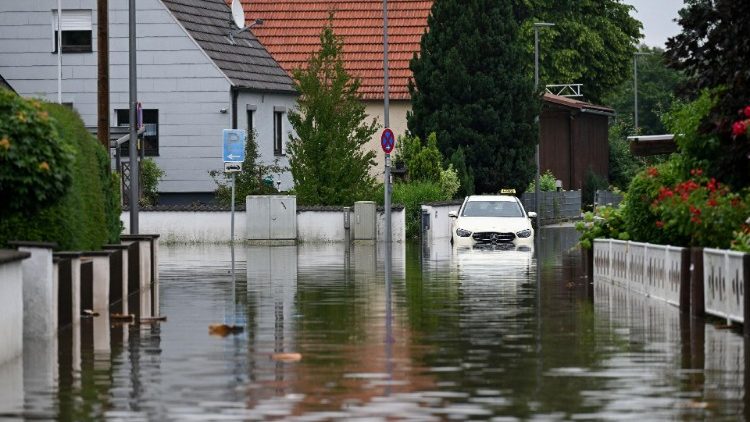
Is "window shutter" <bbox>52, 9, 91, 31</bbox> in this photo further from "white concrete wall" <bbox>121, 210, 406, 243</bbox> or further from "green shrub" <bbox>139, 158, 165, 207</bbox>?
"white concrete wall" <bbox>121, 210, 406, 243</bbox>

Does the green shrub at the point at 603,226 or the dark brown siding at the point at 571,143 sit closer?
the green shrub at the point at 603,226

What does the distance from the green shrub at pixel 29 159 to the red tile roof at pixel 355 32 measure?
160ft

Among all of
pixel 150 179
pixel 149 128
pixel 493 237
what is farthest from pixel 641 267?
pixel 149 128

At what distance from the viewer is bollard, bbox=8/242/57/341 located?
65.0ft

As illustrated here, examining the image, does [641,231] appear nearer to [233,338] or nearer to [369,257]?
[233,338]

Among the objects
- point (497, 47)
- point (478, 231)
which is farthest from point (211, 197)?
point (478, 231)

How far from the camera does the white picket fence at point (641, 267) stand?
25094 mm

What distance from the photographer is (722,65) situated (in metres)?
24.5

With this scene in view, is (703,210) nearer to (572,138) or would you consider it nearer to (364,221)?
Answer: (364,221)

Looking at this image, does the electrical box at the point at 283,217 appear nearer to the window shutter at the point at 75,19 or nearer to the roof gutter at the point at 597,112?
the window shutter at the point at 75,19

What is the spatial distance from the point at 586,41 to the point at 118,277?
213ft

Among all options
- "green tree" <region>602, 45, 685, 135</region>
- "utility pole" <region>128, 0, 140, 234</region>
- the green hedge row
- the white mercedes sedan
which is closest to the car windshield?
the white mercedes sedan

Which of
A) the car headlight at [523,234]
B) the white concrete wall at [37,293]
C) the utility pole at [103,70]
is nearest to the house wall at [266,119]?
the car headlight at [523,234]

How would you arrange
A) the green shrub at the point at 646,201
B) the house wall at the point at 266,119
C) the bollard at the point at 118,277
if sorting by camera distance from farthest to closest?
the house wall at the point at 266,119 → the green shrub at the point at 646,201 → the bollard at the point at 118,277
